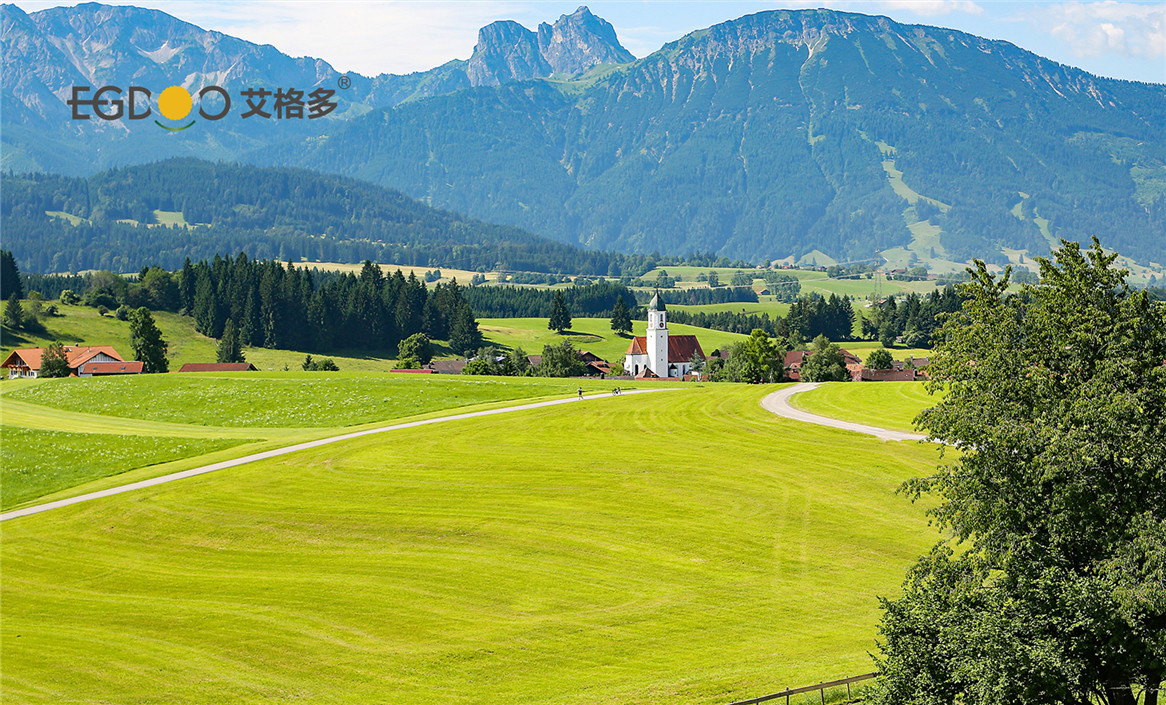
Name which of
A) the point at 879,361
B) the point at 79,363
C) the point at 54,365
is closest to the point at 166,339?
the point at 79,363

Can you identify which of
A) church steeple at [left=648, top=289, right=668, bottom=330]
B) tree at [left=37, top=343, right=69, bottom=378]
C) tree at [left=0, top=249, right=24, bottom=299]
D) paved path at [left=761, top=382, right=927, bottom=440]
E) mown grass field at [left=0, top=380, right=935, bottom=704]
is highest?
tree at [left=0, top=249, right=24, bottom=299]

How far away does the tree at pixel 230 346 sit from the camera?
16150cm

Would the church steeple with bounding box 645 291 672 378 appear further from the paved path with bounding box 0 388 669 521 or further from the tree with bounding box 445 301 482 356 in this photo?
the paved path with bounding box 0 388 669 521

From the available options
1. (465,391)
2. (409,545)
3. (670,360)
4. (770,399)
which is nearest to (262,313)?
(670,360)

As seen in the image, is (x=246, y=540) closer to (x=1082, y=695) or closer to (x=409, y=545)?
(x=409, y=545)

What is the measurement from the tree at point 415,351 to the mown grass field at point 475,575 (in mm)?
107941

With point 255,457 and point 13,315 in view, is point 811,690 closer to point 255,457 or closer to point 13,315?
point 255,457

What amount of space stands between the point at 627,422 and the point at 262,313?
128289 mm

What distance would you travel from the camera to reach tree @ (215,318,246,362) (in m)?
162

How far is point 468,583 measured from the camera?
38.5 metres

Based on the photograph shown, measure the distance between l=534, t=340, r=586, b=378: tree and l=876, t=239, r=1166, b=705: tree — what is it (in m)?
117

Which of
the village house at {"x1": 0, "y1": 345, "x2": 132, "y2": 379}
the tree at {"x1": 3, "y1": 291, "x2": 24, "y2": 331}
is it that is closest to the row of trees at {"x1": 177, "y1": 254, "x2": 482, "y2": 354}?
the tree at {"x1": 3, "y1": 291, "x2": 24, "y2": 331}

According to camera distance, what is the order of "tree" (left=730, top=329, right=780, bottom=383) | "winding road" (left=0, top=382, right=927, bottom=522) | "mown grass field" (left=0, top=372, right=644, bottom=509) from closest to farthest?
"winding road" (left=0, top=382, right=927, bottom=522) → "mown grass field" (left=0, top=372, right=644, bottom=509) → "tree" (left=730, top=329, right=780, bottom=383)

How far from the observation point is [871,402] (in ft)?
262
